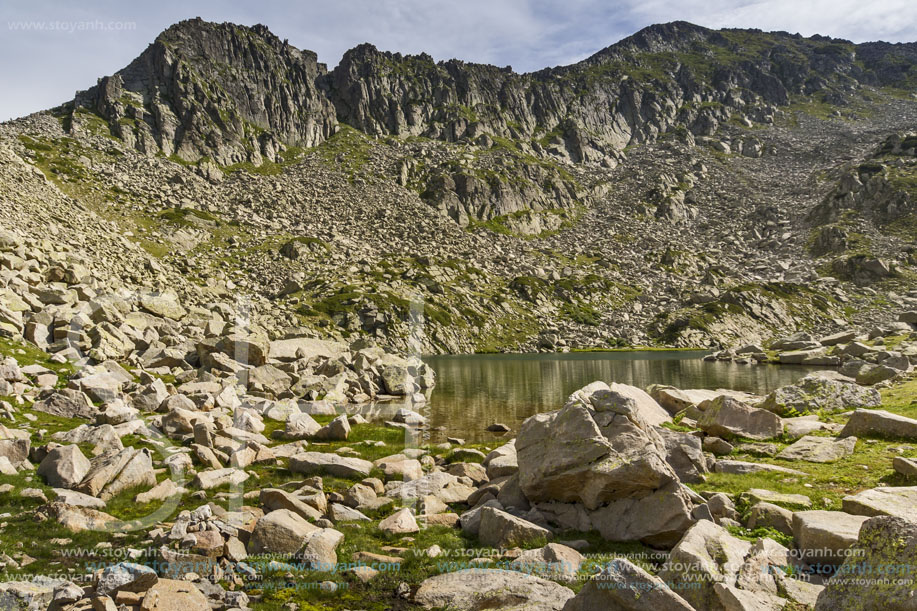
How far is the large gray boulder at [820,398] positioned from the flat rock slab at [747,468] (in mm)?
12341

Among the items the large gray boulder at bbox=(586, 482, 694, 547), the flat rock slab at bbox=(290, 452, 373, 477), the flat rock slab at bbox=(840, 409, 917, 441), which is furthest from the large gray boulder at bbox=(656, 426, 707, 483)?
the flat rock slab at bbox=(290, 452, 373, 477)

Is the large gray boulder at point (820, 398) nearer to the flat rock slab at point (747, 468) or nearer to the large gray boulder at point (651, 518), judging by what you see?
the flat rock slab at point (747, 468)

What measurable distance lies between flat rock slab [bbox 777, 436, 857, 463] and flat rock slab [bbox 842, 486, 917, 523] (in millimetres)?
7061

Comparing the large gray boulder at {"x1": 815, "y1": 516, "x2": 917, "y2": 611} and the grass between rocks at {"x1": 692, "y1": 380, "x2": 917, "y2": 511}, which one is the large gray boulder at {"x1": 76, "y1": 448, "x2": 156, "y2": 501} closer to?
the large gray boulder at {"x1": 815, "y1": 516, "x2": 917, "y2": 611}

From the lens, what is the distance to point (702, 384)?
200ft

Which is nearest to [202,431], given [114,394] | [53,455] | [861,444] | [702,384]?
[53,455]

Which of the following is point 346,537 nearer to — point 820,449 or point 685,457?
point 685,457

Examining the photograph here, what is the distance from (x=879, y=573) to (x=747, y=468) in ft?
40.0

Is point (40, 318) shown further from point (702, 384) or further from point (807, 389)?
point (702, 384)

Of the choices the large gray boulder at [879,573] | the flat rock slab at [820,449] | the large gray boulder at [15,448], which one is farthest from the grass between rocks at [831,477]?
the large gray boulder at [15,448]

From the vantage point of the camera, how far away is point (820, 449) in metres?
19.4

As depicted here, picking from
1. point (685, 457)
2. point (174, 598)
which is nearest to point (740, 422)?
point (685, 457)

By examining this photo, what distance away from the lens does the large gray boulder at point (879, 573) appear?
6.50 metres

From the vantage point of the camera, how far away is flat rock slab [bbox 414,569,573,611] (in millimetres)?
9531
